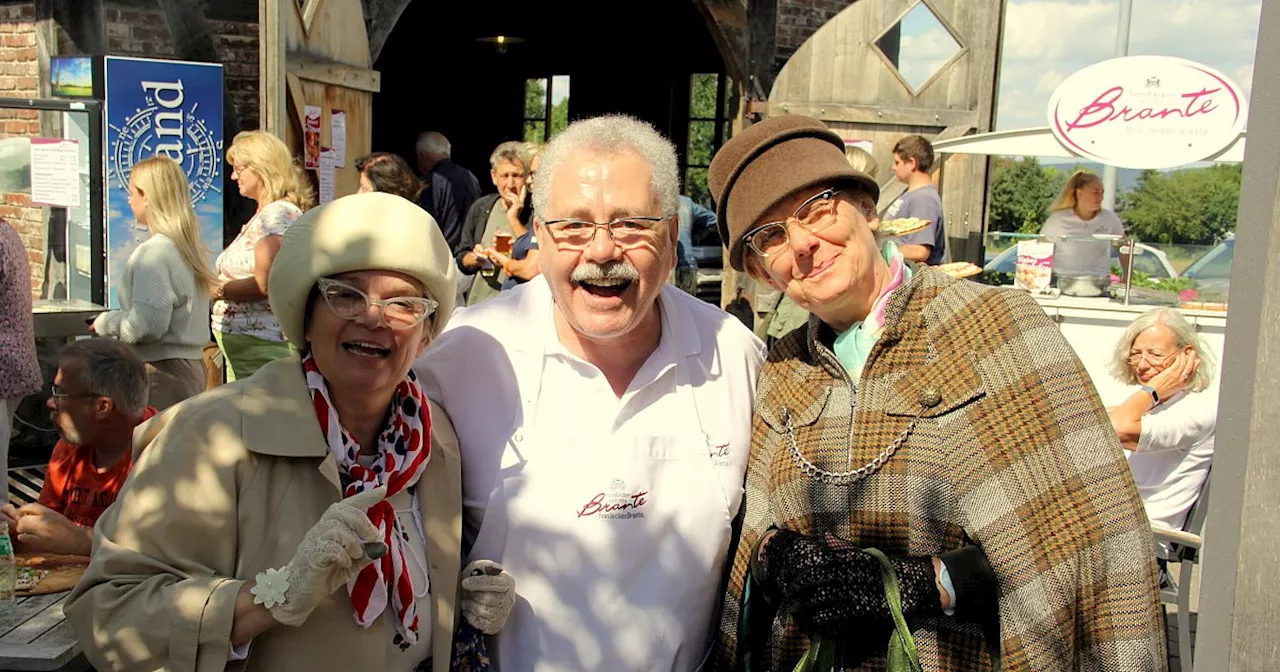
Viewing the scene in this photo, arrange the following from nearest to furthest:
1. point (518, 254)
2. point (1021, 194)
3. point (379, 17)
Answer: point (518, 254)
point (379, 17)
point (1021, 194)

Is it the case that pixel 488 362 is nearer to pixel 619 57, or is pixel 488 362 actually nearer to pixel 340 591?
pixel 340 591

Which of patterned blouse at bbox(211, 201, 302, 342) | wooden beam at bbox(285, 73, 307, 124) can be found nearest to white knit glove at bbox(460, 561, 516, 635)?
patterned blouse at bbox(211, 201, 302, 342)

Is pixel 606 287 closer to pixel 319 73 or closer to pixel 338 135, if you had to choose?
pixel 319 73

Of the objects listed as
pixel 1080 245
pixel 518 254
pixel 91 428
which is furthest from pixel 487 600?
pixel 1080 245

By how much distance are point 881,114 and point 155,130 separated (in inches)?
208

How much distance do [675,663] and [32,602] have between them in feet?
5.42

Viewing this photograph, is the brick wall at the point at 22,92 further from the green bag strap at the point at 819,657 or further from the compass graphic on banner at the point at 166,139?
the green bag strap at the point at 819,657

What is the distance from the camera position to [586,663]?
89.0 inches

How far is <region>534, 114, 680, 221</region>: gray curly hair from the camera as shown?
7.59ft

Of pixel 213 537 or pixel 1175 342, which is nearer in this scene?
pixel 213 537

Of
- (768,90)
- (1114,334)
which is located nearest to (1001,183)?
(768,90)

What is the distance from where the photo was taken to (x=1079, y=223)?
7.96 m

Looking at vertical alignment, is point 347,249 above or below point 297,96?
below

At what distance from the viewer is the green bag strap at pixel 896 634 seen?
6.72ft
